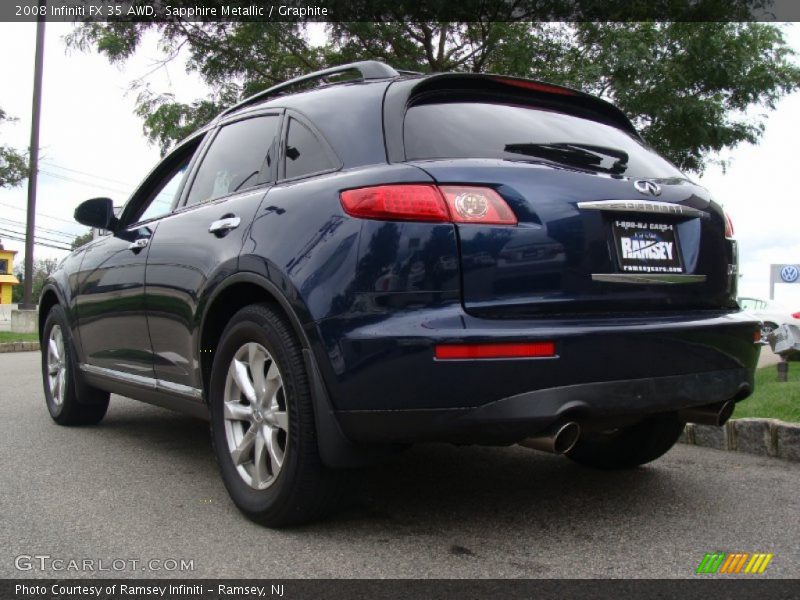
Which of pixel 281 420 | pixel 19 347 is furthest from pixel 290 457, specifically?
pixel 19 347

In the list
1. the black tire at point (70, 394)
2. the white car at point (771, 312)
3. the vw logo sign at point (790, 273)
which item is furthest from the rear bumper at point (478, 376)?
the vw logo sign at point (790, 273)

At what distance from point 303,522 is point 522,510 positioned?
3.07 feet

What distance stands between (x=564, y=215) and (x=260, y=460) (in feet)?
4.87

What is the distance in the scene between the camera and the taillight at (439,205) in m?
2.72

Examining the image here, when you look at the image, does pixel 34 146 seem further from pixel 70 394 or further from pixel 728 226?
pixel 728 226

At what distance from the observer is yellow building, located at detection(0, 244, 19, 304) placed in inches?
2810

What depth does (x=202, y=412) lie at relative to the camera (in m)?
3.68

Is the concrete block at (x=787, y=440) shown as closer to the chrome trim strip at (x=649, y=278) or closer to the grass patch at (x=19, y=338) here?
the chrome trim strip at (x=649, y=278)

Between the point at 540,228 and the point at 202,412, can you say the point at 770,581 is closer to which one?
the point at 540,228

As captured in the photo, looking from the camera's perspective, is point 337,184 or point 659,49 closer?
point 337,184

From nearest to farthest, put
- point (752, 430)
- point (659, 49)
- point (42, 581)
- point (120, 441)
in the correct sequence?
1. point (42, 581)
2. point (752, 430)
3. point (120, 441)
4. point (659, 49)

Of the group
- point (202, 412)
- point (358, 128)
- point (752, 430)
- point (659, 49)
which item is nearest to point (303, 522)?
point (202, 412)

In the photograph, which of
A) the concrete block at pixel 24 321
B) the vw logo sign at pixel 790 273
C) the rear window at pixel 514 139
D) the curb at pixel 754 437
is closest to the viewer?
the rear window at pixel 514 139

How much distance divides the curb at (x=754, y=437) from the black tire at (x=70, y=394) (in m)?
3.80
